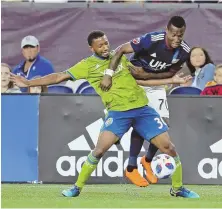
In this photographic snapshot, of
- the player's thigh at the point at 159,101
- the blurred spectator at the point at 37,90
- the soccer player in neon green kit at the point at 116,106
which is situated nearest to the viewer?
the soccer player in neon green kit at the point at 116,106

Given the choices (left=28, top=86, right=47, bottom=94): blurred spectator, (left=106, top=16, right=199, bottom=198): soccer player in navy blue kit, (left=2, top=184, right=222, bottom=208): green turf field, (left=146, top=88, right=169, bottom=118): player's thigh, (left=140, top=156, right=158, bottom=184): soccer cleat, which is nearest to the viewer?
(left=2, top=184, right=222, bottom=208): green turf field

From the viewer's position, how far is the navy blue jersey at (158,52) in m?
12.7

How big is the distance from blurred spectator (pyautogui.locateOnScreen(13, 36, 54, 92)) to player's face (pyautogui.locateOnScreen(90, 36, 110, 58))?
11.7 feet

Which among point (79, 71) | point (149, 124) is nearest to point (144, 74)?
point (149, 124)

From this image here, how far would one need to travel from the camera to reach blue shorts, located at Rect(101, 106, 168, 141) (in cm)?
1260

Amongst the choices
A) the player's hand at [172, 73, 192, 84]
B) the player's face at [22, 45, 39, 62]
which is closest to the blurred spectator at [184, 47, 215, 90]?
the player's face at [22, 45, 39, 62]

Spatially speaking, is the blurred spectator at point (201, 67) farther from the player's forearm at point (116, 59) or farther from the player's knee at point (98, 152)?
the player's knee at point (98, 152)

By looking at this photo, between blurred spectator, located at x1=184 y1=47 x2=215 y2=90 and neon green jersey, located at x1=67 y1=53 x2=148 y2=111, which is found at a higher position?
blurred spectator, located at x1=184 y1=47 x2=215 y2=90

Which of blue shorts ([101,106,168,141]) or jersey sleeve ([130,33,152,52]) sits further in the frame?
jersey sleeve ([130,33,152,52])

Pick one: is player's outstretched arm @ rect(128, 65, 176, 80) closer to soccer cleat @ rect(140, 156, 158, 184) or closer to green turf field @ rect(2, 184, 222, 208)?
soccer cleat @ rect(140, 156, 158, 184)

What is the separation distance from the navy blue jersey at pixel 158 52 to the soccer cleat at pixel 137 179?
1.41 meters

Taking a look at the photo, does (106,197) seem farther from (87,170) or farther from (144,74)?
(144,74)

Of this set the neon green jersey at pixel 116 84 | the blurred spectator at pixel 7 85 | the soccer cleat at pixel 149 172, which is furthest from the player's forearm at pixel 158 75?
the blurred spectator at pixel 7 85

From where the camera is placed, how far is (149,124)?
12.7 m
